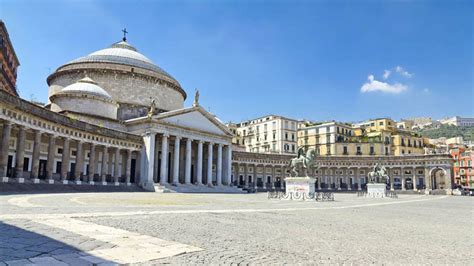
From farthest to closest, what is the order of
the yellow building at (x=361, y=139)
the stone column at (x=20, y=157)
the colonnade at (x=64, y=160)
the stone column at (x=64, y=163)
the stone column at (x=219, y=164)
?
the yellow building at (x=361, y=139)
the stone column at (x=219, y=164)
the stone column at (x=64, y=163)
the colonnade at (x=64, y=160)
the stone column at (x=20, y=157)

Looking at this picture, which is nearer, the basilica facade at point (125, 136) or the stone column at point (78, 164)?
the basilica facade at point (125, 136)

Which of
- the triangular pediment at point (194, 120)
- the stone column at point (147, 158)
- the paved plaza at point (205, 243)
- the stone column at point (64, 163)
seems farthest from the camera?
the triangular pediment at point (194, 120)

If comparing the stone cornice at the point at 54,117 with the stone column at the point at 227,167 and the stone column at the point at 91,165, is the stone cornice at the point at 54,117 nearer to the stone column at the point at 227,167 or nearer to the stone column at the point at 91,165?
the stone column at the point at 91,165

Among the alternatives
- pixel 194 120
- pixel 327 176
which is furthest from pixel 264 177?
pixel 194 120

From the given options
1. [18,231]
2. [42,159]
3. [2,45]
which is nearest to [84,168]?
[42,159]

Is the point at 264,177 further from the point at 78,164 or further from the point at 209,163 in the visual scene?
the point at 78,164

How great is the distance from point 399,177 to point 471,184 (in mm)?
30962

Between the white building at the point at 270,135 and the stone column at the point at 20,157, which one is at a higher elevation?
the white building at the point at 270,135

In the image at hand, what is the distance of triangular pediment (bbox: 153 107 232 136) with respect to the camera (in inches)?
2096

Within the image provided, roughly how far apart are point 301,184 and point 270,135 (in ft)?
219

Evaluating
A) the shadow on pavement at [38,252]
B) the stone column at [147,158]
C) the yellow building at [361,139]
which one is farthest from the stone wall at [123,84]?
the shadow on pavement at [38,252]

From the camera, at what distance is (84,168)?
153 feet

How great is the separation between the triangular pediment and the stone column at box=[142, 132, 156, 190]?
2.91 m

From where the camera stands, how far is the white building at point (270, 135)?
9656 centimetres
